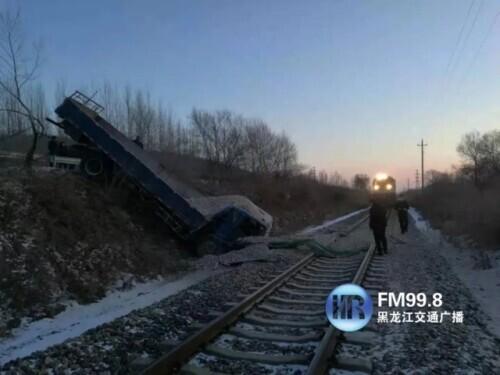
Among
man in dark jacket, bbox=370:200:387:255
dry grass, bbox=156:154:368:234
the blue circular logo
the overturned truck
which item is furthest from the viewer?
dry grass, bbox=156:154:368:234

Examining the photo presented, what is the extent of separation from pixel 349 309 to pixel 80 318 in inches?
179

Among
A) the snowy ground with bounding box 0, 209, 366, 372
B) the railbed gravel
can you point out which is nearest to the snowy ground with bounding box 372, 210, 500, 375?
the railbed gravel

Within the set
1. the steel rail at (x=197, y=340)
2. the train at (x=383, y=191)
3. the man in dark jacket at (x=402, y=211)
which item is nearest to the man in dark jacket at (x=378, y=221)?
the train at (x=383, y=191)

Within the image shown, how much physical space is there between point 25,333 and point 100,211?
7242mm

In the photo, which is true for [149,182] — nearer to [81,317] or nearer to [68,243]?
[68,243]

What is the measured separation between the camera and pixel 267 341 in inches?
248

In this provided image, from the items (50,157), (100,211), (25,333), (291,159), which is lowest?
(25,333)

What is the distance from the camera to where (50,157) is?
16.9 m

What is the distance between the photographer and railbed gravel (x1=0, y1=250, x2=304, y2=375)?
18.0 ft

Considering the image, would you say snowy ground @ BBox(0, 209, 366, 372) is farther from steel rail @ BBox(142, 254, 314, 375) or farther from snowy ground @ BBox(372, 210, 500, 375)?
snowy ground @ BBox(372, 210, 500, 375)

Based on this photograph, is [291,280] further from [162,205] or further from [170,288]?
[162,205]

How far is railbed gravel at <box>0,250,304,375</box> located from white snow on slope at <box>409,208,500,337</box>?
445 cm

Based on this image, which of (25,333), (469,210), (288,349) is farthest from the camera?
(469,210)

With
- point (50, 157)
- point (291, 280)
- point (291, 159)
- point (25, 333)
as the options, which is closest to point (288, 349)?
point (25, 333)
